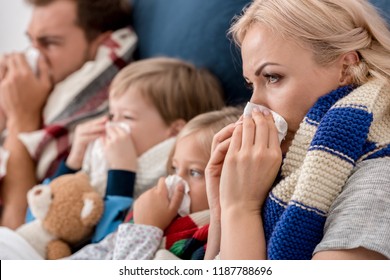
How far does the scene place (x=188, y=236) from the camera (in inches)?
38.5

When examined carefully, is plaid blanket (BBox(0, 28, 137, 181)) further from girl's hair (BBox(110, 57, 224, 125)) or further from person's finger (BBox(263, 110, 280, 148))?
person's finger (BBox(263, 110, 280, 148))

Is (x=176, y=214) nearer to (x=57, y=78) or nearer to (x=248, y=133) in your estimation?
(x=248, y=133)

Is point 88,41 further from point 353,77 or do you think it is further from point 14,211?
point 353,77

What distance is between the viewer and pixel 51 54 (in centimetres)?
152

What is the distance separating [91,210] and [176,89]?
0.29 metres

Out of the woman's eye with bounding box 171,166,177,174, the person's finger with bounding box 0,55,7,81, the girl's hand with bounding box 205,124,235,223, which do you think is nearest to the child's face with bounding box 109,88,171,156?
the woman's eye with bounding box 171,166,177,174

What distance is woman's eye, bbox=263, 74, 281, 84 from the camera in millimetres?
826

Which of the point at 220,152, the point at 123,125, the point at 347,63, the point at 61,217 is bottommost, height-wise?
the point at 61,217

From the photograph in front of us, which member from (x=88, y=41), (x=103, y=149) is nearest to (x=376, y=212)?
(x=103, y=149)

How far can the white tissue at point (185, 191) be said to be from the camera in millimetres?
1028

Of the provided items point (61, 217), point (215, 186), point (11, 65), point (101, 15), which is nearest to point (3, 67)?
point (11, 65)

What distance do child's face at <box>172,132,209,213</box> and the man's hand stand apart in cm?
57

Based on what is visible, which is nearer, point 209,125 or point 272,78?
point 272,78
